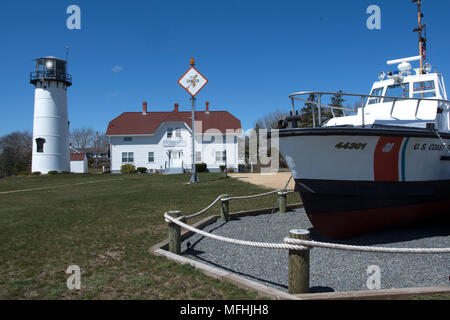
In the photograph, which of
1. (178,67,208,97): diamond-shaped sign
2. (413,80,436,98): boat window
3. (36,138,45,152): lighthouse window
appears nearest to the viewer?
(413,80,436,98): boat window

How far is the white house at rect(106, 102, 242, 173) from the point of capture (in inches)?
1374

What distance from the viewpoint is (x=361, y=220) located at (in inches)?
237

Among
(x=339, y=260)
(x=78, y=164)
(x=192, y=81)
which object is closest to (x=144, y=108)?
(x=78, y=164)

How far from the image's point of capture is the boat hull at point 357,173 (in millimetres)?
5645

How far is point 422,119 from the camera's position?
6.94m

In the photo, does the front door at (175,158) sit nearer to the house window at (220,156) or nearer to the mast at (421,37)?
the house window at (220,156)

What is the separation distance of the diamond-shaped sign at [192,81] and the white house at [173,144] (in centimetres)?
1660

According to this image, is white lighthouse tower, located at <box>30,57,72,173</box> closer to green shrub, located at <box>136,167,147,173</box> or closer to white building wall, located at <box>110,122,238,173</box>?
white building wall, located at <box>110,122,238,173</box>

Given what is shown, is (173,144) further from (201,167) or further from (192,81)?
(192,81)

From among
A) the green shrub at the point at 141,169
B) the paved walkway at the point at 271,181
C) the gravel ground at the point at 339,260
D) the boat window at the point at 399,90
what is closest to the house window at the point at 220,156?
the green shrub at the point at 141,169

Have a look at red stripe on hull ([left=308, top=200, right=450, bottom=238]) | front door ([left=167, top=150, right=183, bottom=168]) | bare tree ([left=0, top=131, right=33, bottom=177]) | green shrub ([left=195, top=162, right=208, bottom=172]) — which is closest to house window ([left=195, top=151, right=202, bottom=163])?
green shrub ([left=195, top=162, right=208, bottom=172])

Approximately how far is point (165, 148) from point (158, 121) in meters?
3.47

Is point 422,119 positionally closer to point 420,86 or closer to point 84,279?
point 420,86

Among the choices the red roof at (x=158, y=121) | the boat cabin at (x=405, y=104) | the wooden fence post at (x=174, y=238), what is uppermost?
the red roof at (x=158, y=121)
